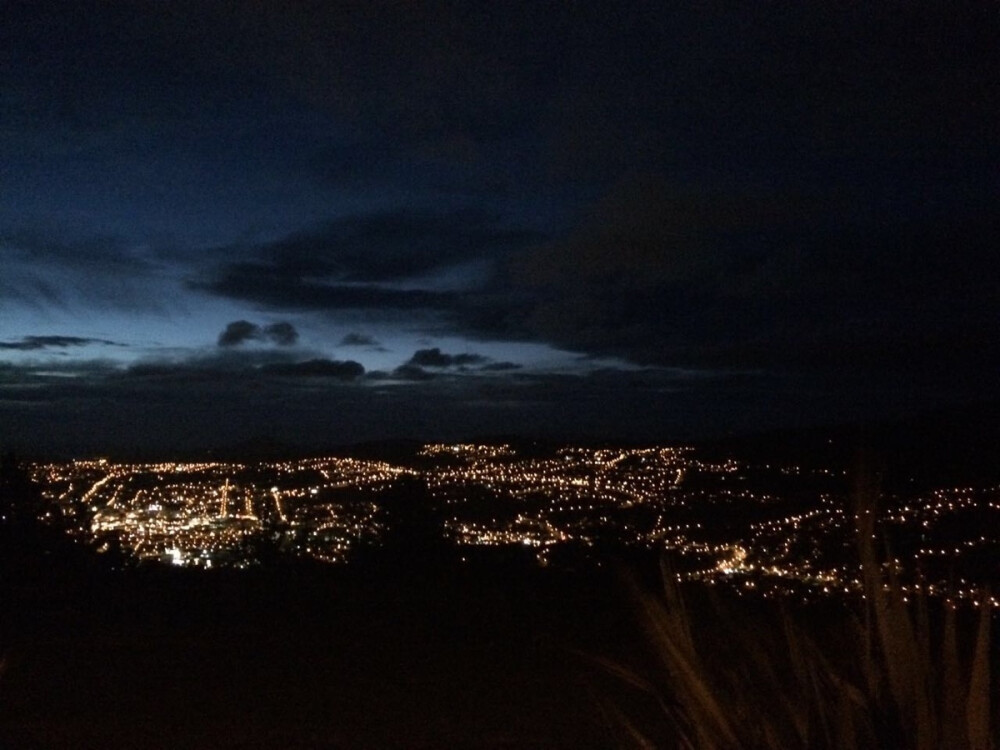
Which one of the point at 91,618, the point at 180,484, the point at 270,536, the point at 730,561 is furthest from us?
the point at 180,484

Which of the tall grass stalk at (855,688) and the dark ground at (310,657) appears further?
the dark ground at (310,657)

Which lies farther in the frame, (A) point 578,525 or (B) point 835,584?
(A) point 578,525

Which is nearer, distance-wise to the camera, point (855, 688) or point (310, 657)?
point (855, 688)

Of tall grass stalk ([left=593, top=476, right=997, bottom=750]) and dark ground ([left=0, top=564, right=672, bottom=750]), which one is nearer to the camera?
tall grass stalk ([left=593, top=476, right=997, bottom=750])

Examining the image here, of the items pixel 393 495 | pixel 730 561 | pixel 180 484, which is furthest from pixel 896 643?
pixel 180 484

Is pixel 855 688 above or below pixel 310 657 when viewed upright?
above

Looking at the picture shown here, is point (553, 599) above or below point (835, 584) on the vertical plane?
below

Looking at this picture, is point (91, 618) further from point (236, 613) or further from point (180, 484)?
point (180, 484)

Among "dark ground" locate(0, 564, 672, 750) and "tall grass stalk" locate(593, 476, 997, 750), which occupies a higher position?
"tall grass stalk" locate(593, 476, 997, 750)

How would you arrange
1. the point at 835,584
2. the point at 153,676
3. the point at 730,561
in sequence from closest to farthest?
the point at 835,584, the point at 153,676, the point at 730,561

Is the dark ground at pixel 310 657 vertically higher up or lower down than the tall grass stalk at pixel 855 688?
lower down

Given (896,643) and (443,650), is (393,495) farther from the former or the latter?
(896,643)
